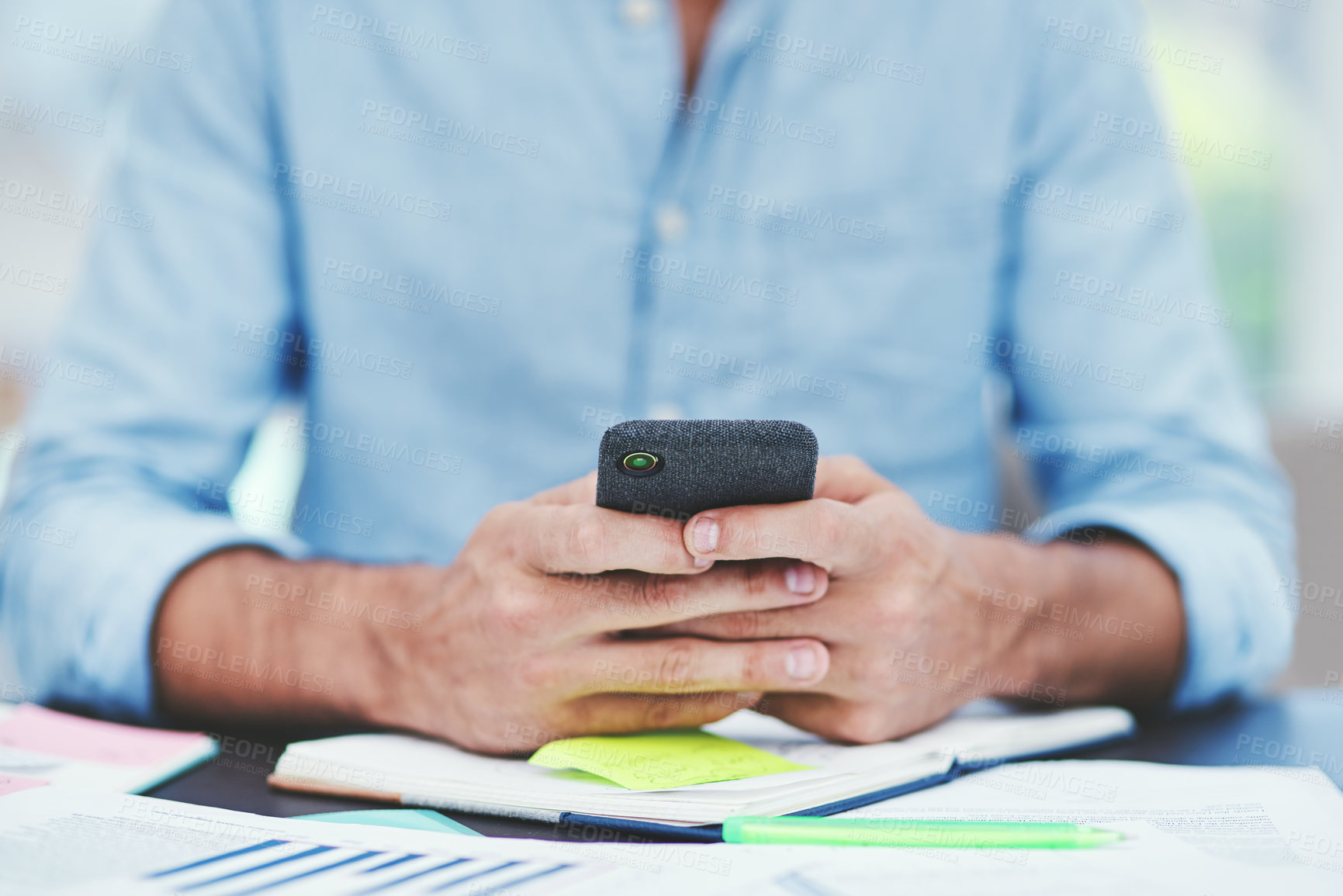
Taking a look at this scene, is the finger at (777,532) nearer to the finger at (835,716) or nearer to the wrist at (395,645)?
the finger at (835,716)

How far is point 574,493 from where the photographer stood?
622mm

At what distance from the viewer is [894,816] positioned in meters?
0.48

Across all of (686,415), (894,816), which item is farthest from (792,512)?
(686,415)

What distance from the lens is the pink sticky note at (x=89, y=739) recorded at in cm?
61

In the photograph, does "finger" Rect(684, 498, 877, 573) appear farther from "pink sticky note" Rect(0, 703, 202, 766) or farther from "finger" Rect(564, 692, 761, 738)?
"pink sticky note" Rect(0, 703, 202, 766)

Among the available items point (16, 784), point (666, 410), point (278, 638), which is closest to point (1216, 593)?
point (666, 410)

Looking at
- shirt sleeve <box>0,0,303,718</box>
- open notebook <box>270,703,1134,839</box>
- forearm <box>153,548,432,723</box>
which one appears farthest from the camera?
shirt sleeve <box>0,0,303,718</box>

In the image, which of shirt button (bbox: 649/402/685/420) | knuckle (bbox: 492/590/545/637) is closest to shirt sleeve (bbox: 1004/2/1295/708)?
shirt button (bbox: 649/402/685/420)

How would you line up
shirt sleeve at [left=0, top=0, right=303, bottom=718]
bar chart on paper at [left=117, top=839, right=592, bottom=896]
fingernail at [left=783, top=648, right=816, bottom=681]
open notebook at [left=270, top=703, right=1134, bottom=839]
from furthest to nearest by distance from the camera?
shirt sleeve at [left=0, top=0, right=303, bottom=718] < fingernail at [left=783, top=648, right=816, bottom=681] < open notebook at [left=270, top=703, right=1134, bottom=839] < bar chart on paper at [left=117, top=839, right=592, bottom=896]

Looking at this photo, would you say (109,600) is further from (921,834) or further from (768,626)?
(921,834)

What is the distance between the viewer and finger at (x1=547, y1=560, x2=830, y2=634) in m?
0.56

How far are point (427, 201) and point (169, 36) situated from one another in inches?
14.1

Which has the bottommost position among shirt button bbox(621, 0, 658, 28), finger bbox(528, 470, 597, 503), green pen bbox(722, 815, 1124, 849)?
green pen bbox(722, 815, 1124, 849)

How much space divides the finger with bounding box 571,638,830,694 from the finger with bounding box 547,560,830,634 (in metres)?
0.02
